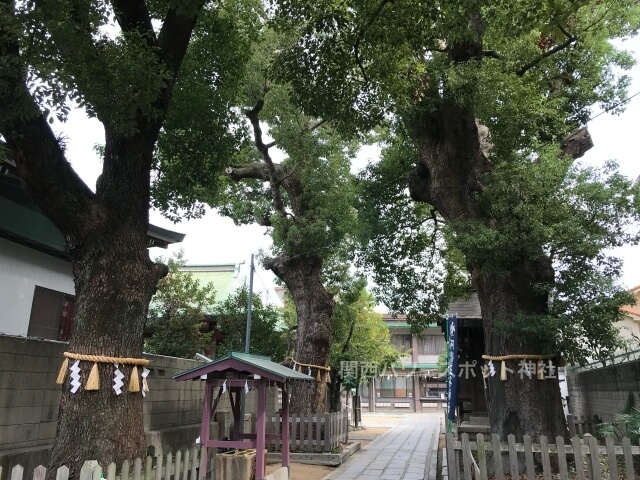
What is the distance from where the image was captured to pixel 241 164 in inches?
664

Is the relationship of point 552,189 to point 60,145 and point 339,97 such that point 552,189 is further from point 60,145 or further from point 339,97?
point 60,145

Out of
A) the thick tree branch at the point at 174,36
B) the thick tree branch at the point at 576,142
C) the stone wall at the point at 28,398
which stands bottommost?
the stone wall at the point at 28,398

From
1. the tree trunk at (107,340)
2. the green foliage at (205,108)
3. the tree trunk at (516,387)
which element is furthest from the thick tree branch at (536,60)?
the tree trunk at (107,340)

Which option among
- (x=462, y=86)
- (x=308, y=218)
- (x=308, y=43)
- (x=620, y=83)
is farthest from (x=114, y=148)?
(x=620, y=83)

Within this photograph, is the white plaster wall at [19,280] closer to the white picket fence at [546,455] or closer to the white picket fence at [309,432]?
the white picket fence at [309,432]

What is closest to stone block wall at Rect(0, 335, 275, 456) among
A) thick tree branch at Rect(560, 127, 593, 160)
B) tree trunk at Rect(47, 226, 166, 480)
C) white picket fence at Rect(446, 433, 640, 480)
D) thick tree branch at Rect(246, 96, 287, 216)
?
tree trunk at Rect(47, 226, 166, 480)

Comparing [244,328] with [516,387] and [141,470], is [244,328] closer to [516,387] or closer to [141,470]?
[516,387]

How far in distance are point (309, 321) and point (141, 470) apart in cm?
967

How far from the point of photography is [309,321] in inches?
595

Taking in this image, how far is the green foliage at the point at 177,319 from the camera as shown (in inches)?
650

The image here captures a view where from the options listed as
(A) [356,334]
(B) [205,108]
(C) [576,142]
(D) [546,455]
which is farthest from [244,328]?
(D) [546,455]

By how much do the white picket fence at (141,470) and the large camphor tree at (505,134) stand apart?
5349 millimetres

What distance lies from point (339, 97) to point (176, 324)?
10.4m

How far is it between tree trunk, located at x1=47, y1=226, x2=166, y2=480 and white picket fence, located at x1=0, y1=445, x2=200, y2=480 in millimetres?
325
